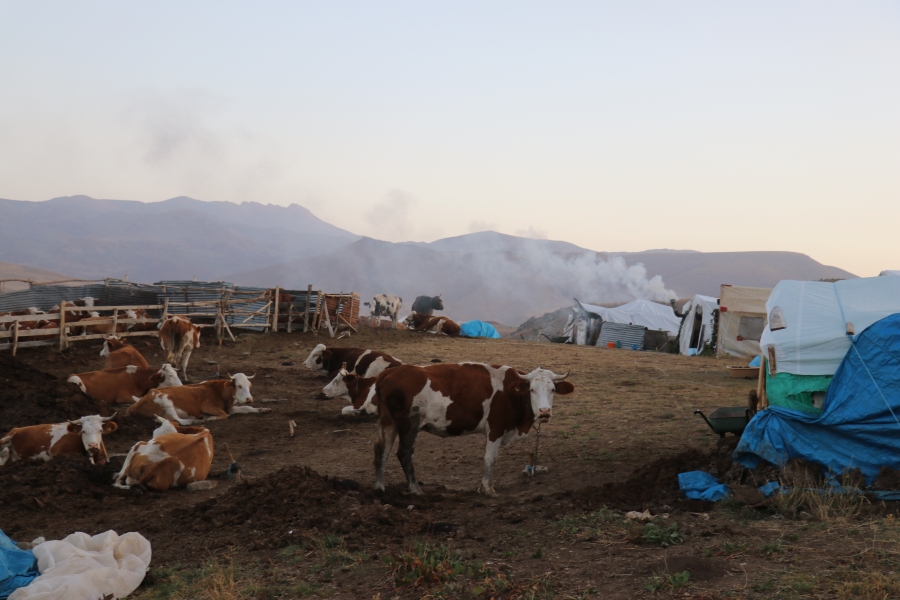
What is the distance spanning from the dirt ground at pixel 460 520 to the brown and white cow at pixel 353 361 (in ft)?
7.33

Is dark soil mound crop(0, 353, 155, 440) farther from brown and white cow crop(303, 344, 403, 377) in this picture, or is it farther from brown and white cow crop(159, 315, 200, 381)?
brown and white cow crop(159, 315, 200, 381)

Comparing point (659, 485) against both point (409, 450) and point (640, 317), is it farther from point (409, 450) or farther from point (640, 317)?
point (640, 317)

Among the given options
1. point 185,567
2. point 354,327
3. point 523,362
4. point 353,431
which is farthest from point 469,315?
point 185,567

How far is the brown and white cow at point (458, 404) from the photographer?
9039 millimetres

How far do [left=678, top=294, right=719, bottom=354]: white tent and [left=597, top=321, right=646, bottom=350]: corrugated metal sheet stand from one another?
8.83ft

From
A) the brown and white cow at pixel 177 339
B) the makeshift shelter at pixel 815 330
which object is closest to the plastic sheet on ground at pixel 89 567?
the makeshift shelter at pixel 815 330

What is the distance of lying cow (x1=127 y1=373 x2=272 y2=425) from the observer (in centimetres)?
1324

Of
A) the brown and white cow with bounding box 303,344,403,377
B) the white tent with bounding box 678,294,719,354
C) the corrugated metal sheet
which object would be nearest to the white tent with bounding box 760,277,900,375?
the brown and white cow with bounding box 303,344,403,377

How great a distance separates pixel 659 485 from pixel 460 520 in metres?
2.27

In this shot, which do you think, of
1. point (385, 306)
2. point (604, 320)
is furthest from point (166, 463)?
point (385, 306)

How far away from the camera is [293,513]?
7.22 meters

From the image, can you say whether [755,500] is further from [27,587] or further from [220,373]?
[220,373]

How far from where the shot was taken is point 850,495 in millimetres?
7121

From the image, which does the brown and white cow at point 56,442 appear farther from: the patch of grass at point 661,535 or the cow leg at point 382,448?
→ the patch of grass at point 661,535
